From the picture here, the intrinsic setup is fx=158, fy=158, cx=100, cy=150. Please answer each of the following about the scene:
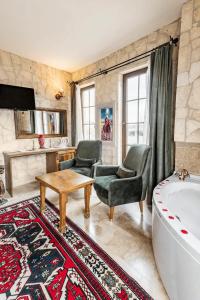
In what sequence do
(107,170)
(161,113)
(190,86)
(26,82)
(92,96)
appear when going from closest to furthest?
(190,86), (161,113), (107,170), (26,82), (92,96)

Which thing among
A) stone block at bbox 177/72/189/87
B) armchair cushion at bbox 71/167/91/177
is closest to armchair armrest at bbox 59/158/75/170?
armchair cushion at bbox 71/167/91/177

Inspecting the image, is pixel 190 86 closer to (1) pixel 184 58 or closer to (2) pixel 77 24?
(1) pixel 184 58

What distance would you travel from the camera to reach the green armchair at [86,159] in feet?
9.84

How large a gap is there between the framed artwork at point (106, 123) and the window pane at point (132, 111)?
36 cm

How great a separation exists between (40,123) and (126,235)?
2929 mm

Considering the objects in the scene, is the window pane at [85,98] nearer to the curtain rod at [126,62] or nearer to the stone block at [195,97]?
the curtain rod at [126,62]

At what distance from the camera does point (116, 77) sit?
3053 millimetres

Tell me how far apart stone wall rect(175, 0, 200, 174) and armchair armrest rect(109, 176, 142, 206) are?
0.74 m

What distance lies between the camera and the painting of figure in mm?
3261

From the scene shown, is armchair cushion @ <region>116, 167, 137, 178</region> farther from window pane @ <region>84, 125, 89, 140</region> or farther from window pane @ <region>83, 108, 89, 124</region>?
window pane @ <region>83, 108, 89, 124</region>

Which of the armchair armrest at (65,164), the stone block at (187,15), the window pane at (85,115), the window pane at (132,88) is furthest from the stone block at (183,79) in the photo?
the window pane at (85,115)

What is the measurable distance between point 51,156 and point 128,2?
9.46 ft

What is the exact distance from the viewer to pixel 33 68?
3391 millimetres

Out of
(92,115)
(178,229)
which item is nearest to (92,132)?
(92,115)
